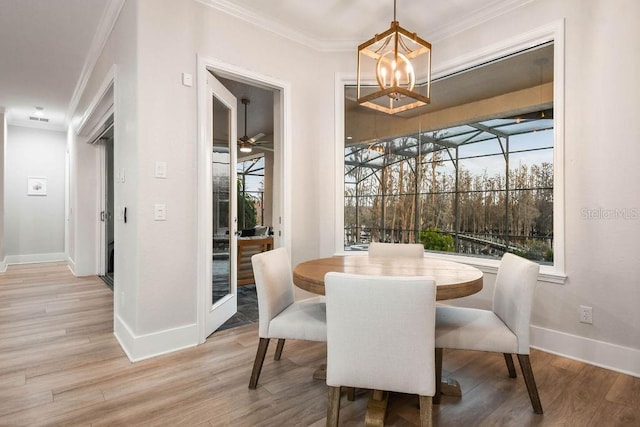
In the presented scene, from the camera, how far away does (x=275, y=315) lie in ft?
6.89

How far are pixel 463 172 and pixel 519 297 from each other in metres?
2.11

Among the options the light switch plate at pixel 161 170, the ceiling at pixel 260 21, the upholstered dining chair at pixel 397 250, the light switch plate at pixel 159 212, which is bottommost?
the upholstered dining chair at pixel 397 250

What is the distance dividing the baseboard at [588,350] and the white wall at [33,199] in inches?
329

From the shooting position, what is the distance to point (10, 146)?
21.8 feet

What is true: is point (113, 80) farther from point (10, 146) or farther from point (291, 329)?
point (10, 146)

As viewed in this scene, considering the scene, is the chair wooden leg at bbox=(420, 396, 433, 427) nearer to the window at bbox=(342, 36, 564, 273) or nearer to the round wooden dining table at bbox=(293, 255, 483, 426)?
the round wooden dining table at bbox=(293, 255, 483, 426)

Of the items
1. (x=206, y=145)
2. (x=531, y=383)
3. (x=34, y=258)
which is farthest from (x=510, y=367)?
(x=34, y=258)

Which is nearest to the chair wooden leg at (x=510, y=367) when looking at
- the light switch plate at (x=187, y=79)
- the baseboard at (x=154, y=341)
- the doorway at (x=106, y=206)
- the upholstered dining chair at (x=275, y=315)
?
the upholstered dining chair at (x=275, y=315)

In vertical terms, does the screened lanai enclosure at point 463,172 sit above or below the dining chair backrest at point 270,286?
above

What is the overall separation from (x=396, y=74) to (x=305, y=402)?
1.92m

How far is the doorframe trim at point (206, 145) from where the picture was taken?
2.80 m

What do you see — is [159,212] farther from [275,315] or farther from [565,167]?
[565,167]

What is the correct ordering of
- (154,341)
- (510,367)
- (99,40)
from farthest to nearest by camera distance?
(99,40)
(154,341)
(510,367)

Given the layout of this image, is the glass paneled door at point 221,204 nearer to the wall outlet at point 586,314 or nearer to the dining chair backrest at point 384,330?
the dining chair backrest at point 384,330
